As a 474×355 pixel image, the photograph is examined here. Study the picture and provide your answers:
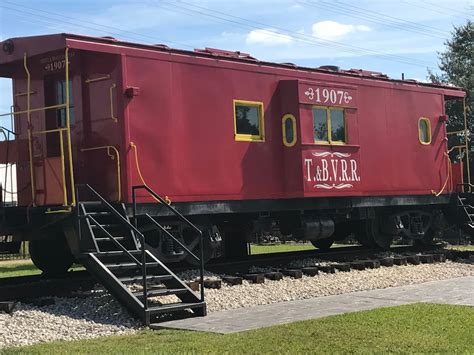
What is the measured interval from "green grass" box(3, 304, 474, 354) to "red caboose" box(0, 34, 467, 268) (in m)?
2.68

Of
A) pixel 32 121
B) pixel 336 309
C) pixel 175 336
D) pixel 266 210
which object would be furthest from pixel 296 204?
pixel 175 336

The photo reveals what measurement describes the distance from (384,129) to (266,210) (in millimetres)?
3890

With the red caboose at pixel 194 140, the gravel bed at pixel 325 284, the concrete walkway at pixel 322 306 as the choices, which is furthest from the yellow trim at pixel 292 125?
the concrete walkway at pixel 322 306

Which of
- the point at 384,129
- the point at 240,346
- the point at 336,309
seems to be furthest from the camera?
the point at 384,129

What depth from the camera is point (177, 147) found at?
10.7 metres

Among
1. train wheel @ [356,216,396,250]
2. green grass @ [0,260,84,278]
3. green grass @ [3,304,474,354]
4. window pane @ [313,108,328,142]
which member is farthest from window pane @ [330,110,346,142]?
green grass @ [0,260,84,278]

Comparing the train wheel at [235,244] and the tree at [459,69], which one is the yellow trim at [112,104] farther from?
the tree at [459,69]

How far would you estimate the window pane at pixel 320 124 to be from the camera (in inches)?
488

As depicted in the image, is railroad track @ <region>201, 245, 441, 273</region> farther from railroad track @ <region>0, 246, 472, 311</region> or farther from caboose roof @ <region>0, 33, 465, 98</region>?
caboose roof @ <region>0, 33, 465, 98</region>

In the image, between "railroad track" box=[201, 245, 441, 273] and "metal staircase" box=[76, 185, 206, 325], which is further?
"railroad track" box=[201, 245, 441, 273]

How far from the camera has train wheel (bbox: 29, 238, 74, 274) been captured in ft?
37.5

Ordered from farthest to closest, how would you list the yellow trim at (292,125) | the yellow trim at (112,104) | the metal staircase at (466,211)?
the metal staircase at (466,211) < the yellow trim at (292,125) < the yellow trim at (112,104)

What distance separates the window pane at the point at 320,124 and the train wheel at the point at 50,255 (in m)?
5.13

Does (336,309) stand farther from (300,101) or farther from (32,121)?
(32,121)
